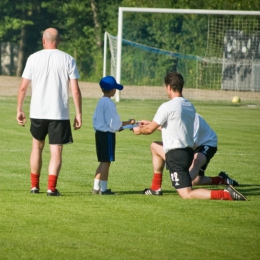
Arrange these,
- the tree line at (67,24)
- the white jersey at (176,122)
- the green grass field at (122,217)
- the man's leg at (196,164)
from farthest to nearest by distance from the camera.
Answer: the tree line at (67,24), the man's leg at (196,164), the white jersey at (176,122), the green grass field at (122,217)

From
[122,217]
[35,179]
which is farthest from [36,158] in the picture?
[122,217]

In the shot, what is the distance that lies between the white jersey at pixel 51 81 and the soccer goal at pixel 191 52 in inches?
844

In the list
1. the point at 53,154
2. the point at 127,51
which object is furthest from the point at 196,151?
the point at 127,51

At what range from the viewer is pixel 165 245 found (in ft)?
25.1

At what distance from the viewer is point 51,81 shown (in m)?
10.6

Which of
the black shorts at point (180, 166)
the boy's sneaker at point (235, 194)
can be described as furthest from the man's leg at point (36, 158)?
the boy's sneaker at point (235, 194)

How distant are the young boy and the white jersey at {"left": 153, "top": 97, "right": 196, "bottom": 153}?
56 cm

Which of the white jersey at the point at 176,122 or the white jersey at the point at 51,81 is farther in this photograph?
the white jersey at the point at 51,81

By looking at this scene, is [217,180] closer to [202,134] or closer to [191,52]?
[202,134]

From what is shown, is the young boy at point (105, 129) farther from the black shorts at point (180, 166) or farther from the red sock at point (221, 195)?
the red sock at point (221, 195)

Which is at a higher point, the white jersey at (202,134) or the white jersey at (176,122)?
the white jersey at (176,122)

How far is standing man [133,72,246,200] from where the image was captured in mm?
10422

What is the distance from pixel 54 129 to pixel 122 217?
1921mm

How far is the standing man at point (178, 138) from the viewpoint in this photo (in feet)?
34.2
